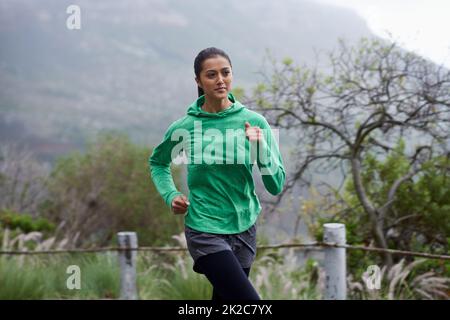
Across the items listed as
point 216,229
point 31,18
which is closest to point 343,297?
point 216,229

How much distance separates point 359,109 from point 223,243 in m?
4.50

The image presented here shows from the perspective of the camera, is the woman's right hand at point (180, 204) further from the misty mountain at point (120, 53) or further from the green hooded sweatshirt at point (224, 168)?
the misty mountain at point (120, 53)

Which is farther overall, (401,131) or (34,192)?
(34,192)

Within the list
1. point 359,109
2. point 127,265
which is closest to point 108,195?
point 359,109

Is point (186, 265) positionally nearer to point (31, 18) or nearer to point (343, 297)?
point (343, 297)

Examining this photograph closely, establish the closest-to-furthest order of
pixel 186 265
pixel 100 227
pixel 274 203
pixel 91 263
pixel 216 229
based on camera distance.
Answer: pixel 216 229 → pixel 186 265 → pixel 91 263 → pixel 274 203 → pixel 100 227

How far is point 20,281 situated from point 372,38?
403cm

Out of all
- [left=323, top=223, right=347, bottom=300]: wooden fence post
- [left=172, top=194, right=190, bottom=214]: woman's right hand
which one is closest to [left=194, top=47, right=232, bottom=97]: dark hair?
[left=172, top=194, right=190, bottom=214]: woman's right hand

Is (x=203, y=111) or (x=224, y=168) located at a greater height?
(x=203, y=111)

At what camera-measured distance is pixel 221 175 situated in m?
2.32

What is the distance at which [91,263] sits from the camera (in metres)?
6.09

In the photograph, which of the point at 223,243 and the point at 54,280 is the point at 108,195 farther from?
the point at 223,243

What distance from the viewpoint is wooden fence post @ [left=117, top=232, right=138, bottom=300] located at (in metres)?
5.26

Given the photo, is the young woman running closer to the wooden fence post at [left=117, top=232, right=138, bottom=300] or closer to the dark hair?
the dark hair
